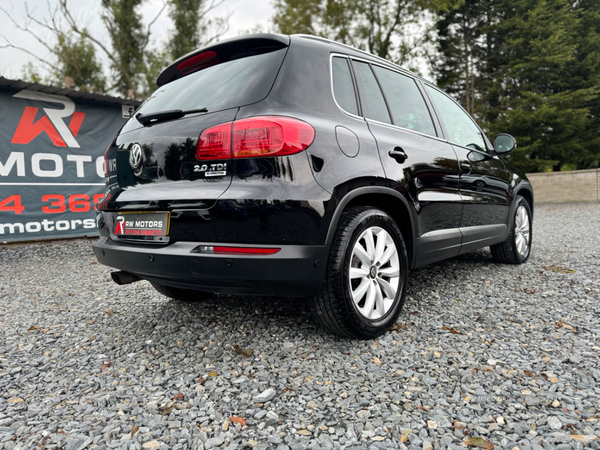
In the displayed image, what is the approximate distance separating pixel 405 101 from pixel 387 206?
3.21ft

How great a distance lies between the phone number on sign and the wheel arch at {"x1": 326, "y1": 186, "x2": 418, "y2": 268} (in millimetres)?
7161

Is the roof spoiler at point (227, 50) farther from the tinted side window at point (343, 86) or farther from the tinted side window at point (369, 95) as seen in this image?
the tinted side window at point (369, 95)

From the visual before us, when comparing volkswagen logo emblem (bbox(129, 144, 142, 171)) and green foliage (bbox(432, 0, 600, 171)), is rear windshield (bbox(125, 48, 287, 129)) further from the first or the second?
green foliage (bbox(432, 0, 600, 171))

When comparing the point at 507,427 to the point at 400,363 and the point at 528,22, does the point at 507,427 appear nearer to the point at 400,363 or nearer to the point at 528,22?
the point at 400,363

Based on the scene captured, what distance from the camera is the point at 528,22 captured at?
20922 millimetres

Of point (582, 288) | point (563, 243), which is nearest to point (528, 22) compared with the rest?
point (563, 243)

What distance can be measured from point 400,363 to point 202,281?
3.82ft

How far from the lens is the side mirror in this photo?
4281mm

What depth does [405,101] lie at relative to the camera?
10.5ft

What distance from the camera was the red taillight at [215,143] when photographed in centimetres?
208

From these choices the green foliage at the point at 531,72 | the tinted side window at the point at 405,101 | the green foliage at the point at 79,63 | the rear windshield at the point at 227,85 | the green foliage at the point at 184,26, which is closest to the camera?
the rear windshield at the point at 227,85

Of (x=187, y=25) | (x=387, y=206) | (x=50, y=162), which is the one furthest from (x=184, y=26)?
(x=387, y=206)

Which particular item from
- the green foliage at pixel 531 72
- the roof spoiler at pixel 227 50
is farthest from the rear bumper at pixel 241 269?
the green foliage at pixel 531 72

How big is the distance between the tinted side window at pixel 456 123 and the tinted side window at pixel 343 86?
130 centimetres
